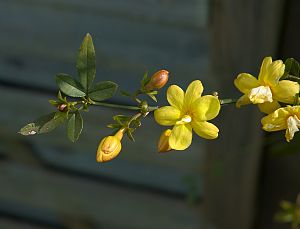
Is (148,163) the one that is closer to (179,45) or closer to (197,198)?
(197,198)

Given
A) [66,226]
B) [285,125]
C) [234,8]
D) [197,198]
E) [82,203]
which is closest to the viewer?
[285,125]

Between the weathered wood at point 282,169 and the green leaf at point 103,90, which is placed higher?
the weathered wood at point 282,169

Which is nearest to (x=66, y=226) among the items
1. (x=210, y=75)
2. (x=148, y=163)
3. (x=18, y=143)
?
(x=18, y=143)

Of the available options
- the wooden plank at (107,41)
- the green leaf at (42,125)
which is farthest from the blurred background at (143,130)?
the green leaf at (42,125)

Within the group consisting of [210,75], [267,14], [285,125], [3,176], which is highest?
[267,14]

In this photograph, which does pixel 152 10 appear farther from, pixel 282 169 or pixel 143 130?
pixel 282 169

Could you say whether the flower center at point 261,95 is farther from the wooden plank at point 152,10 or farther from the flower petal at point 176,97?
the wooden plank at point 152,10

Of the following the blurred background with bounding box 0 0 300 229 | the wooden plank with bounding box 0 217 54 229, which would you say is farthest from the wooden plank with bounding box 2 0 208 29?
the wooden plank with bounding box 0 217 54 229

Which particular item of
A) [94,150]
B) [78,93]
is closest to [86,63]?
[78,93]
